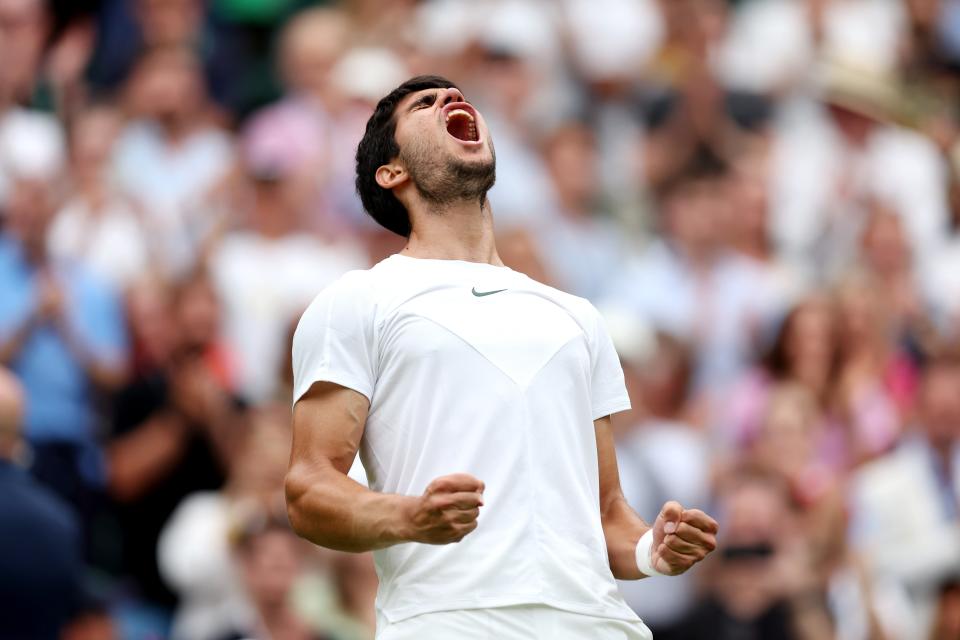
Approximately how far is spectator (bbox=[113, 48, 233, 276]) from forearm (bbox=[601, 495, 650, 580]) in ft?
16.8

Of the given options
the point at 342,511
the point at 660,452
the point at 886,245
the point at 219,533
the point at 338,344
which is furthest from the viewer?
the point at 886,245

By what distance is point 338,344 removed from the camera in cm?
360

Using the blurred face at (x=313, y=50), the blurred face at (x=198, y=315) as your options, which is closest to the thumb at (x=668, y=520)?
the blurred face at (x=198, y=315)

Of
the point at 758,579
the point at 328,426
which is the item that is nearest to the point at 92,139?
the point at 758,579

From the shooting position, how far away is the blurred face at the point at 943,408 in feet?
28.3

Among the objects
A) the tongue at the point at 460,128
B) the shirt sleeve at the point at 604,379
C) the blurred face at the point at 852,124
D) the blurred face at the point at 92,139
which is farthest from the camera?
the blurred face at the point at 852,124

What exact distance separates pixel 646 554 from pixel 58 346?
4563 millimetres

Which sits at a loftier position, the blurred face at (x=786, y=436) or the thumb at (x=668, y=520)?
the thumb at (x=668, y=520)

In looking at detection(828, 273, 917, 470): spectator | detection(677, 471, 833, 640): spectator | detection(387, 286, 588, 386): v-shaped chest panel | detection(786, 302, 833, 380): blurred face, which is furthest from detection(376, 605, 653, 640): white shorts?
detection(786, 302, 833, 380): blurred face

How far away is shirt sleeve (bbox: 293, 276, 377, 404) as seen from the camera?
3.58m

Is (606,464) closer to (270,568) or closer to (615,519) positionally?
(615,519)

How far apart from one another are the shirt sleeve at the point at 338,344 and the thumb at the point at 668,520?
2.26 ft

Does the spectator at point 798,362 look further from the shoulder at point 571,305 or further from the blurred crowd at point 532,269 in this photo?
the shoulder at point 571,305

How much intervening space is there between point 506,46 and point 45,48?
2.77 meters
